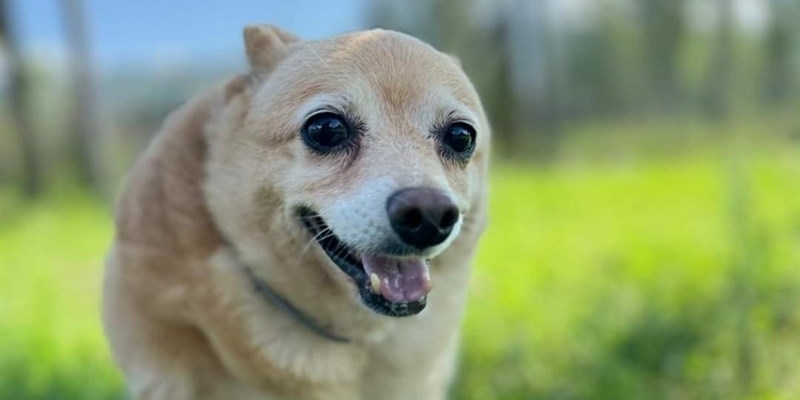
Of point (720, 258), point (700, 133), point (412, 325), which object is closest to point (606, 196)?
point (700, 133)

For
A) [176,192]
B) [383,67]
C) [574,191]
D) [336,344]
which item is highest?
[383,67]

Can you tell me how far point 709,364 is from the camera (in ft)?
12.9

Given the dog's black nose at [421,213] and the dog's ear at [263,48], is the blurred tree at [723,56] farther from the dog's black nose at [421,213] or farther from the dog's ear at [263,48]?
the dog's black nose at [421,213]

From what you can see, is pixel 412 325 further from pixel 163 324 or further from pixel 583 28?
pixel 583 28

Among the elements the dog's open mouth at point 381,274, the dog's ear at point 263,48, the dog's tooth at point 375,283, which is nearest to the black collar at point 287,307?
the dog's open mouth at point 381,274

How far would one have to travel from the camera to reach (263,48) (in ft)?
9.29

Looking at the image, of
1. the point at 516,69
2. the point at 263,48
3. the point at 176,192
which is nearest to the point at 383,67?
the point at 263,48

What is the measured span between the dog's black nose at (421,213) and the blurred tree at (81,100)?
7.00 m

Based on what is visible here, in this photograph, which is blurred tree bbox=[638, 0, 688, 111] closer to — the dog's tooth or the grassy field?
the grassy field

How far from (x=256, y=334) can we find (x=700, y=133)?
23.6 ft

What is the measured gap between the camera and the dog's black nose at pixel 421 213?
7.47 feet

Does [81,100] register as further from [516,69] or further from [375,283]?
[375,283]

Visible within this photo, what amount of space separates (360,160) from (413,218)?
27cm

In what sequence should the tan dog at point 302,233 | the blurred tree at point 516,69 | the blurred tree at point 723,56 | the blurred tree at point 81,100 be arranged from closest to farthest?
the tan dog at point 302,233
the blurred tree at point 723,56
the blurred tree at point 81,100
the blurred tree at point 516,69
